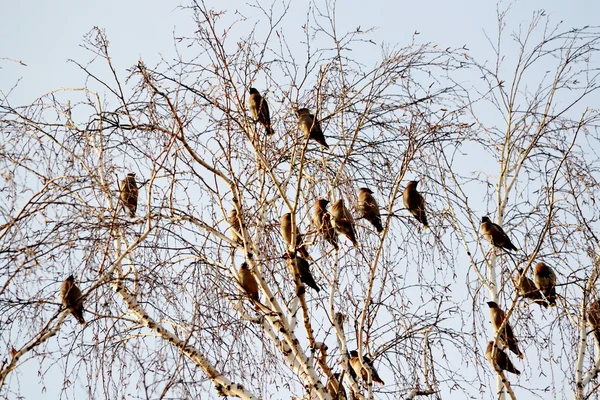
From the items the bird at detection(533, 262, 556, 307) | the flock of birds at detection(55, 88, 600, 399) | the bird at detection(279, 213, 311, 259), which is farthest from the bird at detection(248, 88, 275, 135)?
the bird at detection(533, 262, 556, 307)

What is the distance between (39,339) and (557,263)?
3.35 m

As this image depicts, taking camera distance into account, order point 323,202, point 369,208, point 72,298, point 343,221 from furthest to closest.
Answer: point 323,202
point 369,208
point 343,221
point 72,298

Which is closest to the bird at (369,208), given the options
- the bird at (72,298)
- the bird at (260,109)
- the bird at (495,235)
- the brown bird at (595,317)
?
the bird at (260,109)

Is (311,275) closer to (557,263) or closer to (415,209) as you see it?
(415,209)

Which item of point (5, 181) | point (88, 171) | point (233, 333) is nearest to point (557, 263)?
point (233, 333)

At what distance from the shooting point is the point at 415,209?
5520mm

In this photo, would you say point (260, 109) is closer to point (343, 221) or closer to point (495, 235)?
point (343, 221)

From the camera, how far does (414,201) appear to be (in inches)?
223

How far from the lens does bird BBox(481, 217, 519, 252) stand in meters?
6.29

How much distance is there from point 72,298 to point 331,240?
1417mm

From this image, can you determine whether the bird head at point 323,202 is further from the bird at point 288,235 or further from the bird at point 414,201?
the bird at point 414,201

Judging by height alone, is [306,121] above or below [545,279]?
above

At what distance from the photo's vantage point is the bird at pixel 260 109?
5.55 meters

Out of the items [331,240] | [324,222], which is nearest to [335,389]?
[331,240]
